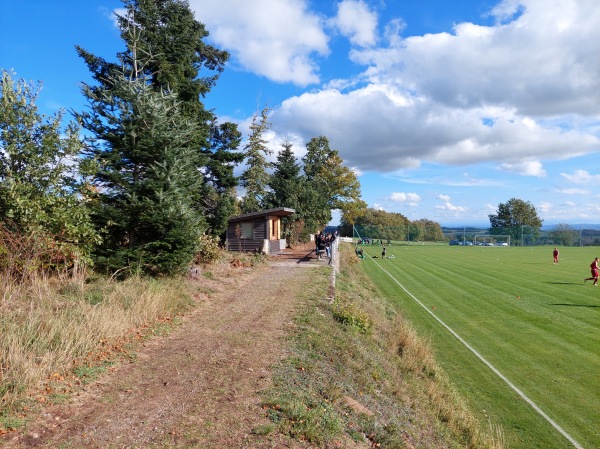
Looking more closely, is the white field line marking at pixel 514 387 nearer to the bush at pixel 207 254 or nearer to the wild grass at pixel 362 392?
the wild grass at pixel 362 392

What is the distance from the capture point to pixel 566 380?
10203 millimetres

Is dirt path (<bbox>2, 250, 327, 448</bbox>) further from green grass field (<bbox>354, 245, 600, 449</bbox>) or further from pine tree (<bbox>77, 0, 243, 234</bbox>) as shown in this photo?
pine tree (<bbox>77, 0, 243, 234</bbox>)

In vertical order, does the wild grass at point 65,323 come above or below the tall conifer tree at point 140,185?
below

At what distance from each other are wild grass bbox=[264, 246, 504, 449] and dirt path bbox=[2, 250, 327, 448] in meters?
0.38

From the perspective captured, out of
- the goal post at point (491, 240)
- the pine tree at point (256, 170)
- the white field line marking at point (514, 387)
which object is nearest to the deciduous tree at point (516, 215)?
the goal post at point (491, 240)

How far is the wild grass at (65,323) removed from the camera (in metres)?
4.97

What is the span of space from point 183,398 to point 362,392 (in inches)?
111

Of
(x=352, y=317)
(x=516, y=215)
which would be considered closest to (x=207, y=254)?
(x=352, y=317)

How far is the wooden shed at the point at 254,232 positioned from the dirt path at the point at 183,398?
60.5ft

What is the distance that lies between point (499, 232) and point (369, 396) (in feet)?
287

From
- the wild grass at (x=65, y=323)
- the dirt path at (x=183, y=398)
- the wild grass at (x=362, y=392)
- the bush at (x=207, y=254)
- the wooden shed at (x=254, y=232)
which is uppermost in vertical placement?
the wooden shed at (x=254, y=232)

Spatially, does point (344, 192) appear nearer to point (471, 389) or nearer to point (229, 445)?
point (471, 389)

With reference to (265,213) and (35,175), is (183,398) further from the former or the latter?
(265,213)

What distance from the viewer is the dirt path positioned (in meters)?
4.26
